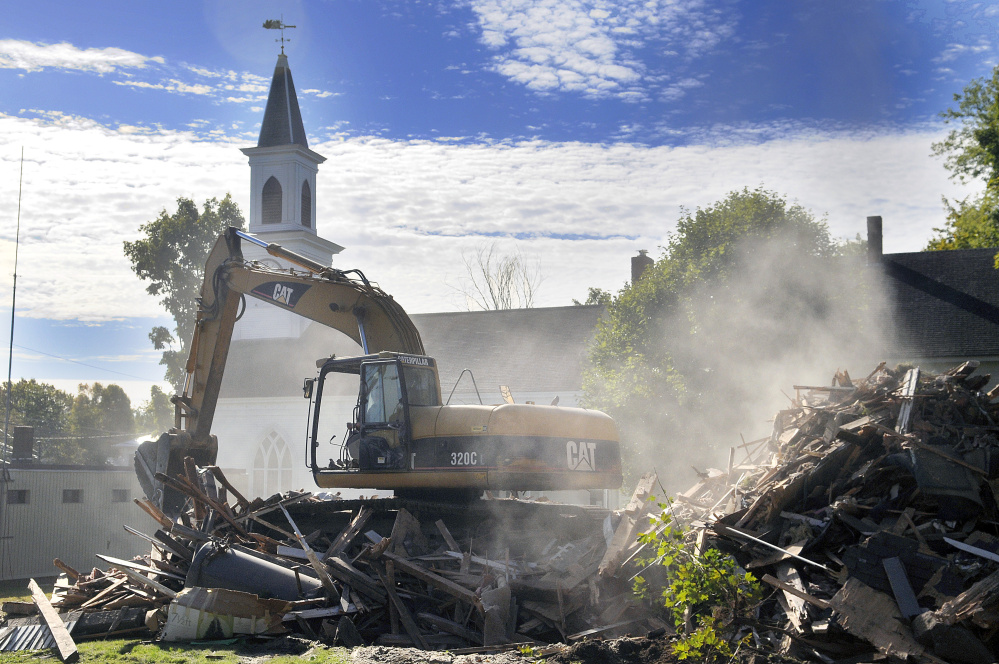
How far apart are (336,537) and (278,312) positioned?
29.7 meters

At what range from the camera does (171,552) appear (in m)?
12.2

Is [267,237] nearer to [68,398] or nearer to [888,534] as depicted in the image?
[888,534]

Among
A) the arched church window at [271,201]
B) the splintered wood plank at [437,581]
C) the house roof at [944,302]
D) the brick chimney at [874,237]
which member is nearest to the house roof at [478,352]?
the arched church window at [271,201]

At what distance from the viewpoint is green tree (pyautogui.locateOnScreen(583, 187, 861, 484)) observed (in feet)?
70.5

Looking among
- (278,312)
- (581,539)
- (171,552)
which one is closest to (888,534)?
(581,539)

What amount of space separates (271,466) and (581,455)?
1051 inches

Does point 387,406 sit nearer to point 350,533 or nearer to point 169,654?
point 350,533

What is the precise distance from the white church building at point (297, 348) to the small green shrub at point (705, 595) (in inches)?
849

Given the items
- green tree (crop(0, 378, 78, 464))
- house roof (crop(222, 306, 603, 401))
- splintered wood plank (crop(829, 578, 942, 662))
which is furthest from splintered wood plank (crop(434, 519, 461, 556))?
green tree (crop(0, 378, 78, 464))

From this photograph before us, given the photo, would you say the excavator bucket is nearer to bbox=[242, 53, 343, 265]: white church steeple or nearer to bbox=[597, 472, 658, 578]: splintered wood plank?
bbox=[597, 472, 658, 578]: splintered wood plank

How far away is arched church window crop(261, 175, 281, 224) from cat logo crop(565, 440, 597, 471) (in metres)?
31.7

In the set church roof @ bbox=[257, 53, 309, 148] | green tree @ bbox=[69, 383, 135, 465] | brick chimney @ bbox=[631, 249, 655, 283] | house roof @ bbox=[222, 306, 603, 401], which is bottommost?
green tree @ bbox=[69, 383, 135, 465]

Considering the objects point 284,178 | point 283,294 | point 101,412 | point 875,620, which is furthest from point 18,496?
point 101,412

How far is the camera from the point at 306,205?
1645 inches
